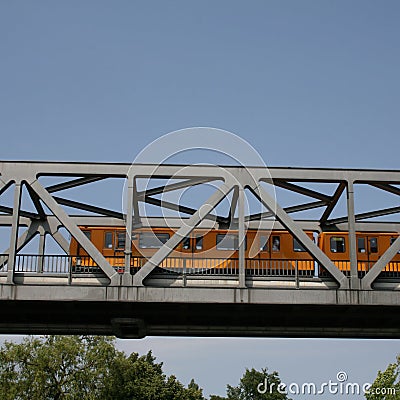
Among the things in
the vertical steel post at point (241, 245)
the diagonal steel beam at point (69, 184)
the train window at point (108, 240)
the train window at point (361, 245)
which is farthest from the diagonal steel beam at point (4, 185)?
the train window at point (361, 245)

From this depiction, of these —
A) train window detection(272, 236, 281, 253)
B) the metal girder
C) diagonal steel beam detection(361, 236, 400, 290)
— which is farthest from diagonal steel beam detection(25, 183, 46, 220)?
diagonal steel beam detection(361, 236, 400, 290)

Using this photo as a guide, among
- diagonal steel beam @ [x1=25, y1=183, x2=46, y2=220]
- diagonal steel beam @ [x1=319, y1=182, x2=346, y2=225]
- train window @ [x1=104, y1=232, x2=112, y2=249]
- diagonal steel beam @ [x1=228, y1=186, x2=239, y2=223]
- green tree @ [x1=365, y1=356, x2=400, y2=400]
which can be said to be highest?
diagonal steel beam @ [x1=228, y1=186, x2=239, y2=223]

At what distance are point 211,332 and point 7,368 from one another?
35.7 meters

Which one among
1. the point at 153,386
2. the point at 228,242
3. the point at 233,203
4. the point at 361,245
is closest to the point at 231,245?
the point at 228,242

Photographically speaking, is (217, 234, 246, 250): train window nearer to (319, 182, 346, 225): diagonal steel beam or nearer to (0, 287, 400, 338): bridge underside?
(319, 182, 346, 225): diagonal steel beam

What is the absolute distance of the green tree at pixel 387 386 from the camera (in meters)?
61.3

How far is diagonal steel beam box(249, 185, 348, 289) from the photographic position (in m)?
26.6

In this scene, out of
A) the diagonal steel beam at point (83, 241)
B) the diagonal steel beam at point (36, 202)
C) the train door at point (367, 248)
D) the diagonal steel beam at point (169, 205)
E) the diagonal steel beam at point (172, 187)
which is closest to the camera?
the diagonal steel beam at point (83, 241)

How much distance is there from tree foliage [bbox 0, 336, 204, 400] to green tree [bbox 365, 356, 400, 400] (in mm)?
22232

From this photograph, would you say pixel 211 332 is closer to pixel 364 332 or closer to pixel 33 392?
pixel 364 332

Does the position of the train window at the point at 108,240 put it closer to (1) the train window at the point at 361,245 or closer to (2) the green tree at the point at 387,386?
(1) the train window at the point at 361,245

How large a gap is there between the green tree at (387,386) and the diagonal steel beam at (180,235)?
133ft

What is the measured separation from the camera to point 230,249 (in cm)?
3456

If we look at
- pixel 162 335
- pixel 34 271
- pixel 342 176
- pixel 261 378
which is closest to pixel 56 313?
pixel 34 271
